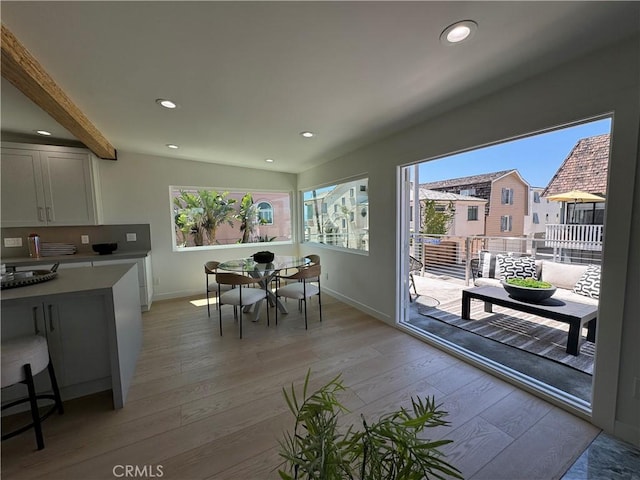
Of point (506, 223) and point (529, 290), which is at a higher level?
point (506, 223)

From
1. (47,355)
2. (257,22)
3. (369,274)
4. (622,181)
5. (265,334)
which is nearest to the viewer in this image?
(257,22)

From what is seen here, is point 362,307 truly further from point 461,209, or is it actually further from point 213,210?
point 461,209

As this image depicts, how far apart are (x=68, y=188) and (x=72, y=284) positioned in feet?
8.51

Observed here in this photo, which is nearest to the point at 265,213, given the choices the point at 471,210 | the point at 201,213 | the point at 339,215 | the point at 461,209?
the point at 201,213

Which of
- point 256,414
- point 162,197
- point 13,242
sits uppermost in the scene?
point 162,197

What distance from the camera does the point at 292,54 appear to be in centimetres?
168

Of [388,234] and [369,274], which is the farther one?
[369,274]

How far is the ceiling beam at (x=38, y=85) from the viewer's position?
1.58 m

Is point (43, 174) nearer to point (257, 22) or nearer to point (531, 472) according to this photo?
point (257, 22)

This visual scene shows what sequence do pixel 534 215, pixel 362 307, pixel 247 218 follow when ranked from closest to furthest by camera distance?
pixel 362 307
pixel 247 218
pixel 534 215

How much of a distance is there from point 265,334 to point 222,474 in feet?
5.67

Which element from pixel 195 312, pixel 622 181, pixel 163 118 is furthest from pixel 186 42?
pixel 195 312

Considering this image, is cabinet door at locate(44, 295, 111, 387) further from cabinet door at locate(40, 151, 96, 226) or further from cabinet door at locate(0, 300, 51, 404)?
cabinet door at locate(40, 151, 96, 226)

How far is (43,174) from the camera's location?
3.47 metres
